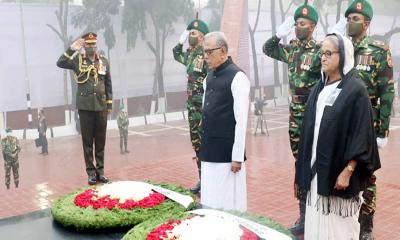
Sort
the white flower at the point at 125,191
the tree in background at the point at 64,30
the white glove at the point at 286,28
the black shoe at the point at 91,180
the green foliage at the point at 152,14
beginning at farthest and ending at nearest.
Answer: the green foliage at the point at 152,14
the tree in background at the point at 64,30
the black shoe at the point at 91,180
the white glove at the point at 286,28
the white flower at the point at 125,191

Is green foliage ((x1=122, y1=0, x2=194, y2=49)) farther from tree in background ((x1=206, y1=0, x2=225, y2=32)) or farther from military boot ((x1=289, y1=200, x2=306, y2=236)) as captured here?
military boot ((x1=289, y1=200, x2=306, y2=236))

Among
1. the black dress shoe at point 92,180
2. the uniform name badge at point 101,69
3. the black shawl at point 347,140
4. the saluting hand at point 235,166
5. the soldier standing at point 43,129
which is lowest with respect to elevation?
the soldier standing at point 43,129

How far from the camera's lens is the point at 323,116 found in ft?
8.90

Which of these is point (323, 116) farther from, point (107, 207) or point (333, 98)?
point (107, 207)

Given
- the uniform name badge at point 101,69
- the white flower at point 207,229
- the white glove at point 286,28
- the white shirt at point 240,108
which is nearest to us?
the white flower at point 207,229

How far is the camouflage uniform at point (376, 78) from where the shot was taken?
338 centimetres

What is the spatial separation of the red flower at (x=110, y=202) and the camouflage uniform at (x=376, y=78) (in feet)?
5.53

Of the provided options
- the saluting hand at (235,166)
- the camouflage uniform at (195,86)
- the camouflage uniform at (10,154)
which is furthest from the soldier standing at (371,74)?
the camouflage uniform at (10,154)

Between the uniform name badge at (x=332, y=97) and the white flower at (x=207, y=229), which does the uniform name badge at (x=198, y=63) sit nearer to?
the uniform name badge at (x=332, y=97)

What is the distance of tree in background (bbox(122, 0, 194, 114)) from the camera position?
18.8 meters

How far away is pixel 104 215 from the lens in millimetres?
2395

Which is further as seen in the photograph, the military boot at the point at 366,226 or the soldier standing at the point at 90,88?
the soldier standing at the point at 90,88

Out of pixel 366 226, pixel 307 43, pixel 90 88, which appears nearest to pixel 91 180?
pixel 90 88

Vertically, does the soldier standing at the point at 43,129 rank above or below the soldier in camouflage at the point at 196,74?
below
